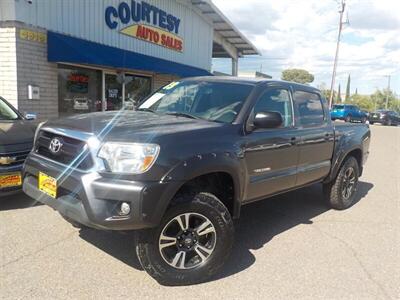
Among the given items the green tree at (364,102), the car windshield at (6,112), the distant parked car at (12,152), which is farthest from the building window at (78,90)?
the green tree at (364,102)

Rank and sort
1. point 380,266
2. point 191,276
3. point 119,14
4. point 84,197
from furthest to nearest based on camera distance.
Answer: point 119,14 → point 380,266 → point 191,276 → point 84,197

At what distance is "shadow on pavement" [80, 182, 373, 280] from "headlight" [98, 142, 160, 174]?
969 millimetres

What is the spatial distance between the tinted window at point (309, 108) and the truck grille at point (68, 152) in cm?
282

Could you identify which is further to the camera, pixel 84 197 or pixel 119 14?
pixel 119 14

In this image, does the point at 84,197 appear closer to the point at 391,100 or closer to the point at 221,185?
the point at 221,185

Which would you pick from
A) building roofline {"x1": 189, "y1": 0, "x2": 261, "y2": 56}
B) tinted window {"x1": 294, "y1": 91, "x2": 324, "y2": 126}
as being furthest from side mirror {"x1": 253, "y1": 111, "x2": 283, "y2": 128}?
building roofline {"x1": 189, "y1": 0, "x2": 261, "y2": 56}

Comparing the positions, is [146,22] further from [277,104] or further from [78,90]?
[277,104]

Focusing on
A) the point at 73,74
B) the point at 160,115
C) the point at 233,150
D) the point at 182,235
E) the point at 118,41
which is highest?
the point at 118,41

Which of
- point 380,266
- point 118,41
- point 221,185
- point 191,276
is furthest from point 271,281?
point 118,41

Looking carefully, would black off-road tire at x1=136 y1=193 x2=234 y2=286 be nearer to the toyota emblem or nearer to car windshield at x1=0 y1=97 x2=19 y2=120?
the toyota emblem

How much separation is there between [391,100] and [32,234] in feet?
352

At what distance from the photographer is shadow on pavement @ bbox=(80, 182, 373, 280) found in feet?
13.2

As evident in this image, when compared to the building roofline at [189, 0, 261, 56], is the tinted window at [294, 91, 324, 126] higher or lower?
lower

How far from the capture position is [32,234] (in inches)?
173
